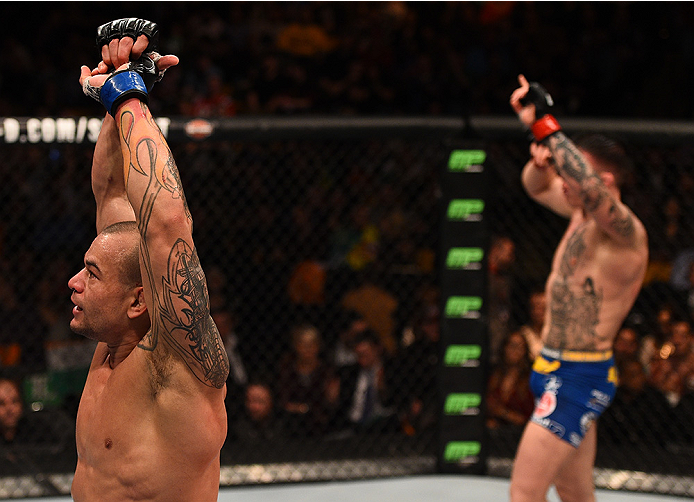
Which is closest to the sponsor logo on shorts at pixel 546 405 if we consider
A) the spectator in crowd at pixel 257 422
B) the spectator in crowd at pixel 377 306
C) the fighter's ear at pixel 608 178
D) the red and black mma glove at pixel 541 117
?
the fighter's ear at pixel 608 178

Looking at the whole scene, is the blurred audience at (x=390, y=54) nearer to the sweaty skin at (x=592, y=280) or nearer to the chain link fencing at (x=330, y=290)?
the chain link fencing at (x=330, y=290)

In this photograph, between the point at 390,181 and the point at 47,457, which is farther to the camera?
the point at 390,181

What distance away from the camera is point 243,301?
14.8 feet

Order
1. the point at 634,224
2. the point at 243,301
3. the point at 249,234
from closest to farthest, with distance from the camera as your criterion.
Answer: the point at 634,224
the point at 243,301
the point at 249,234

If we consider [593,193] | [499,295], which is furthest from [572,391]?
[499,295]

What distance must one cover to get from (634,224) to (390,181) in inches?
117

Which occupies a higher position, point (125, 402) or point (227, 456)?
point (125, 402)

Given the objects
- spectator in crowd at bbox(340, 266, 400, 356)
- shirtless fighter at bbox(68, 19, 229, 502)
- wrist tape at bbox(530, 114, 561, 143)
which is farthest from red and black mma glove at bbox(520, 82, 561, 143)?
spectator in crowd at bbox(340, 266, 400, 356)

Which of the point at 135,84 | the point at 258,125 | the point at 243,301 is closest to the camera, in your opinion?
the point at 135,84

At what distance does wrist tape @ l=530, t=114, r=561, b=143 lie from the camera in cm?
265

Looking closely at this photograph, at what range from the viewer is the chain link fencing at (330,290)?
3398mm

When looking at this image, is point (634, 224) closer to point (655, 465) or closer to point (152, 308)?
point (655, 465)

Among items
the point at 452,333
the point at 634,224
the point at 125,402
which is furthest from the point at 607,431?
the point at 125,402

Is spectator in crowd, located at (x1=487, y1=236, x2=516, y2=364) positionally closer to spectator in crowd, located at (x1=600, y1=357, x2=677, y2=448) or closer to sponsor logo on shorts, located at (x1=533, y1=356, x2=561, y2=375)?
spectator in crowd, located at (x1=600, y1=357, x2=677, y2=448)
